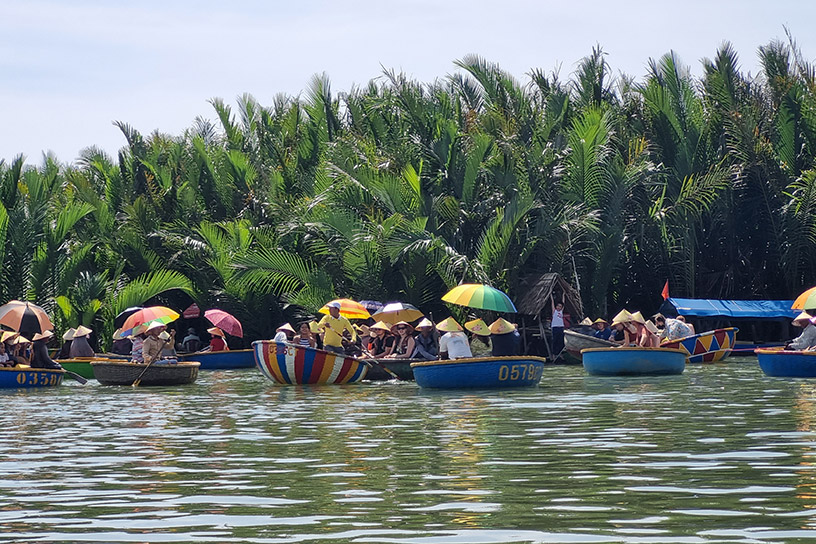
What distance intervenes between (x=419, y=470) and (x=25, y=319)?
18.9m

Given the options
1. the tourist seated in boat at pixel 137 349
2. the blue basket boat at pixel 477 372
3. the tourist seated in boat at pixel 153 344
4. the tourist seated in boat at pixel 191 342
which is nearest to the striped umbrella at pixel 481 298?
the blue basket boat at pixel 477 372

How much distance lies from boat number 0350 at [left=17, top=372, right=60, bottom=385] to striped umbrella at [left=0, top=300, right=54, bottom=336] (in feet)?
→ 6.41

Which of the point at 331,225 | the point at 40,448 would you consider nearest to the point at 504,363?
the point at 40,448

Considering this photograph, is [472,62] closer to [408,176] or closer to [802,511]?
[408,176]

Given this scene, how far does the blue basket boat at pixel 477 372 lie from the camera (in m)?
23.7

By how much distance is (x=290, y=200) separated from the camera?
39844 mm

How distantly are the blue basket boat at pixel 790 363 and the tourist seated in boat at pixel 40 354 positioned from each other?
14.4 metres

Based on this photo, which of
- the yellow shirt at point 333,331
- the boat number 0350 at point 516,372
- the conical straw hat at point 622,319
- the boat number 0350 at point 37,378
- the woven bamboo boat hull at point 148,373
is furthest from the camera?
the conical straw hat at point 622,319

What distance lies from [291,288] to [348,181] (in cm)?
370

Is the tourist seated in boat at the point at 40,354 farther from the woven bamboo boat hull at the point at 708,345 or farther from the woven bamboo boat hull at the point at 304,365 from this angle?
the woven bamboo boat hull at the point at 708,345

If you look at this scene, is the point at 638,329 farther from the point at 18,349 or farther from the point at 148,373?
the point at 18,349

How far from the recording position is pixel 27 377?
26594 millimetres

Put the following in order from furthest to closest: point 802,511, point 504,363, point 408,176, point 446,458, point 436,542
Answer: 1. point 408,176
2. point 504,363
3. point 446,458
4. point 802,511
5. point 436,542

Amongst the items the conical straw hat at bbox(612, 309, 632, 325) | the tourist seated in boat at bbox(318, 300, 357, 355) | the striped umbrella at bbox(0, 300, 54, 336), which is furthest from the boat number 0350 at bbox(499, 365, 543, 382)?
the striped umbrella at bbox(0, 300, 54, 336)
